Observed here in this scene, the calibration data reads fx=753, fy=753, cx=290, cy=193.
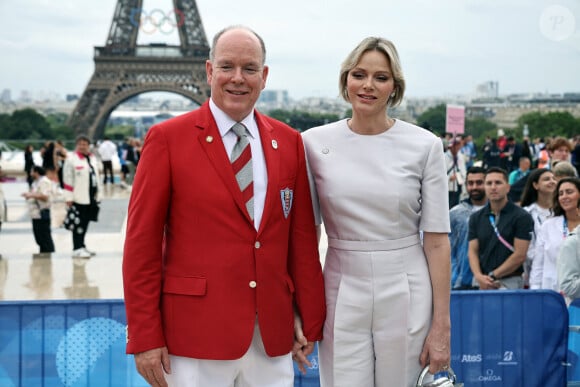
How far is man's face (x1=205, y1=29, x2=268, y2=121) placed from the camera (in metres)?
2.61

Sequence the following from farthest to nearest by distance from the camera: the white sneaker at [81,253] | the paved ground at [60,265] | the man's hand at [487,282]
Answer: the white sneaker at [81,253] → the paved ground at [60,265] → the man's hand at [487,282]

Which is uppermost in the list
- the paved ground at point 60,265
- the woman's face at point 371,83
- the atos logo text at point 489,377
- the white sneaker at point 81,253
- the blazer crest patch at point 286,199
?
the woman's face at point 371,83

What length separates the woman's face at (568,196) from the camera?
510 cm

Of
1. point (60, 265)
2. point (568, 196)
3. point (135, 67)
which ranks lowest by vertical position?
point (60, 265)

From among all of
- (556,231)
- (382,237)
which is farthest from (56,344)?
(556,231)

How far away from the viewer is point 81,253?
10.1 meters

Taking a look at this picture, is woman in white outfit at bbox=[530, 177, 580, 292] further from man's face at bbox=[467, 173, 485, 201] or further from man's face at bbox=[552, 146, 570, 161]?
man's face at bbox=[552, 146, 570, 161]

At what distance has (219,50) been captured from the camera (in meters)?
2.63

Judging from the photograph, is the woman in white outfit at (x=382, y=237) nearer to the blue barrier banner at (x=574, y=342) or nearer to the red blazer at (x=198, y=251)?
the red blazer at (x=198, y=251)

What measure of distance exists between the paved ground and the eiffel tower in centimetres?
3252

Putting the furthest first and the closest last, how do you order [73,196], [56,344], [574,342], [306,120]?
1. [306,120]
2. [73,196]
3. [574,342]
4. [56,344]

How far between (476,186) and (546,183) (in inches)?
25.0

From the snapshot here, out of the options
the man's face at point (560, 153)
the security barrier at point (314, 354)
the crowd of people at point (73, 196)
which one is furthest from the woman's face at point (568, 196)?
the crowd of people at point (73, 196)

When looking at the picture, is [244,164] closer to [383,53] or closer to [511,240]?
[383,53]
